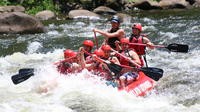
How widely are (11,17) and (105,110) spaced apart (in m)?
10.3

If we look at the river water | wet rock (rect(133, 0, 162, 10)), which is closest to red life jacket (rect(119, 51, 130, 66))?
the river water

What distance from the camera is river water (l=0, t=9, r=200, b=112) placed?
22.0ft

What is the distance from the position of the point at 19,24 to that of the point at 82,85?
872cm

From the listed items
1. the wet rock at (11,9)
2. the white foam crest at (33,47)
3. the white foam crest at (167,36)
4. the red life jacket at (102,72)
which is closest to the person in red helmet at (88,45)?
the red life jacket at (102,72)

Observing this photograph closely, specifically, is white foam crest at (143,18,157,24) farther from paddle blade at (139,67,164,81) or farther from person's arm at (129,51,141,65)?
paddle blade at (139,67,164,81)

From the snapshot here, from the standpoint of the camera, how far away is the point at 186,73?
915 centimetres

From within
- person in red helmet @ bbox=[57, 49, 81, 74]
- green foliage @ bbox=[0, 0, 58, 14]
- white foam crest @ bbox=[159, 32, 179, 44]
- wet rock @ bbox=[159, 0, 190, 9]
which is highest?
person in red helmet @ bbox=[57, 49, 81, 74]

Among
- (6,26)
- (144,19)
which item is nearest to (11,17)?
(6,26)

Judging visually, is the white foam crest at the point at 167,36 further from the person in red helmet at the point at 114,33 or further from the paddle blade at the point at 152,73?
the paddle blade at the point at 152,73

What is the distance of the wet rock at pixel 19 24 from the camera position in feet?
51.2

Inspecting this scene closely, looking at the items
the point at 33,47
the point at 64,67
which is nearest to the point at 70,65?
the point at 64,67

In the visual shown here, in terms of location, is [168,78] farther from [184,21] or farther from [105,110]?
[184,21]

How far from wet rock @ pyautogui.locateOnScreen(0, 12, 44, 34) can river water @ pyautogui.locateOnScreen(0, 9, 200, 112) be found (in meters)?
1.27

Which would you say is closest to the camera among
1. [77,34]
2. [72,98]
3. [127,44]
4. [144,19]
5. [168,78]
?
[72,98]
